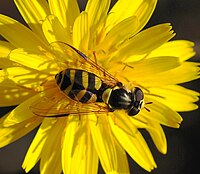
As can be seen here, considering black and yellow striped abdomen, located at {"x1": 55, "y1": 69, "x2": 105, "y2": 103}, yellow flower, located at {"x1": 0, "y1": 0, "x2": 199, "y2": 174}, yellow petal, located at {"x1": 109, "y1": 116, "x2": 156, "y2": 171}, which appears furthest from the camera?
yellow petal, located at {"x1": 109, "y1": 116, "x2": 156, "y2": 171}

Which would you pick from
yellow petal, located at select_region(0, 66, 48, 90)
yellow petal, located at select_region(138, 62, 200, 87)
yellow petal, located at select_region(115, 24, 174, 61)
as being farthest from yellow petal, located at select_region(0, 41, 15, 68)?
yellow petal, located at select_region(138, 62, 200, 87)

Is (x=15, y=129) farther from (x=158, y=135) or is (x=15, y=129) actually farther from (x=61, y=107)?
(x=158, y=135)

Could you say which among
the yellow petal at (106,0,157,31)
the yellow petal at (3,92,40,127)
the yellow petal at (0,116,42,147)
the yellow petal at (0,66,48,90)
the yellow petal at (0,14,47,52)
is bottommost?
the yellow petal at (0,116,42,147)

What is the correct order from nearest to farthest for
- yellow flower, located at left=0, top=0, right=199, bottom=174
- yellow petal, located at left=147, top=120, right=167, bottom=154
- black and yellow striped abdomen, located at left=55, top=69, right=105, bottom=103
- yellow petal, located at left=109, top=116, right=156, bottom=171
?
black and yellow striped abdomen, located at left=55, top=69, right=105, bottom=103
yellow flower, located at left=0, top=0, right=199, bottom=174
yellow petal, located at left=109, top=116, right=156, bottom=171
yellow petal, located at left=147, top=120, right=167, bottom=154

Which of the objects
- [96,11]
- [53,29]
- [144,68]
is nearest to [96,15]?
[96,11]

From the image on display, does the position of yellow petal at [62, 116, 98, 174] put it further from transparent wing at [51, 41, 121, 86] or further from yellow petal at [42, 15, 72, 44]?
yellow petal at [42, 15, 72, 44]

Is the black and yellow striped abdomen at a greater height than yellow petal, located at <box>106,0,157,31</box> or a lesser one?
lesser
